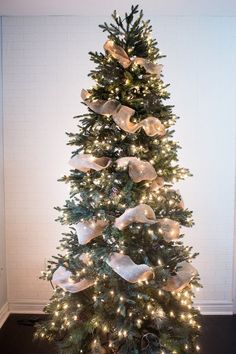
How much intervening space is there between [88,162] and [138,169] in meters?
0.27

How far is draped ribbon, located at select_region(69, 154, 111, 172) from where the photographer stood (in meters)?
1.60

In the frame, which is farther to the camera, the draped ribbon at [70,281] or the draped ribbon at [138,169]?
the draped ribbon at [70,281]

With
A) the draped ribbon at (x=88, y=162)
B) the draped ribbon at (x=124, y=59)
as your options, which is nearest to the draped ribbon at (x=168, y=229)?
the draped ribbon at (x=88, y=162)

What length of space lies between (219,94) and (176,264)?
174 cm

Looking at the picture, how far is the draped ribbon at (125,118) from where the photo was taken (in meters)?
1.61

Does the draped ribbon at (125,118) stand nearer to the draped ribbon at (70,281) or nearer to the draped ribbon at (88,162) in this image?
the draped ribbon at (88,162)

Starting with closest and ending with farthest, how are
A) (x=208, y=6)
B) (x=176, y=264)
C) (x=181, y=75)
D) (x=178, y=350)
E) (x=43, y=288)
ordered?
(x=178, y=350)
(x=176, y=264)
(x=208, y=6)
(x=181, y=75)
(x=43, y=288)

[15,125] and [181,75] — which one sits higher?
[181,75]

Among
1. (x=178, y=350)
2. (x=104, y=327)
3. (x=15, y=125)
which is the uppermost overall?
(x=15, y=125)

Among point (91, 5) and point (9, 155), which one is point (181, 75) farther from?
point (9, 155)

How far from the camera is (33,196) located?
115 inches

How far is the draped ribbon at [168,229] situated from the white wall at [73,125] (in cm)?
124

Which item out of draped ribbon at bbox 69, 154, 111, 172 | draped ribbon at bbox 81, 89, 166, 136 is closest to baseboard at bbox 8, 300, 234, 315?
draped ribbon at bbox 69, 154, 111, 172

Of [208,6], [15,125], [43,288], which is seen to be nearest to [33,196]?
[15,125]
